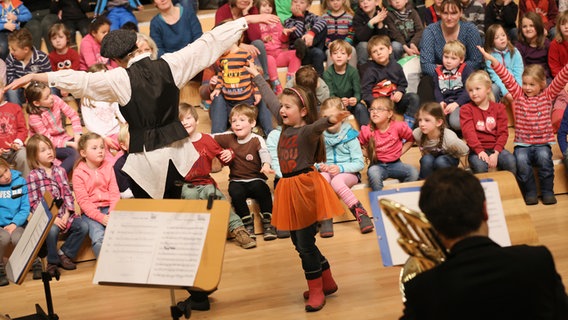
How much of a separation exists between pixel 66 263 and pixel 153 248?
77.5 inches

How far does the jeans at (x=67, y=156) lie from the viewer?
6117mm

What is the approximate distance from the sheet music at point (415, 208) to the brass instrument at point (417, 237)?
0.98 m

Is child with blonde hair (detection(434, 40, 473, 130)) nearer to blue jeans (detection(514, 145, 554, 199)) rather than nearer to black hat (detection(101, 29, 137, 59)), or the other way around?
blue jeans (detection(514, 145, 554, 199))

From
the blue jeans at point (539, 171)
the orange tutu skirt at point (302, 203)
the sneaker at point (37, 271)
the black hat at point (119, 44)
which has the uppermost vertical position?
the black hat at point (119, 44)

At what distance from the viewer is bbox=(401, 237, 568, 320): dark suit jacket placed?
2.23 m

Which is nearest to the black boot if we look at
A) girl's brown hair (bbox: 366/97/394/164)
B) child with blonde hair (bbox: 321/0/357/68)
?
girl's brown hair (bbox: 366/97/394/164)

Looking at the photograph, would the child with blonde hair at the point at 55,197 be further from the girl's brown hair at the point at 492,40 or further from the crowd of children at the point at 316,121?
the girl's brown hair at the point at 492,40

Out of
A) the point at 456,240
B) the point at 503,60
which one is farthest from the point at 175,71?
the point at 503,60

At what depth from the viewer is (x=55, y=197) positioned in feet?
18.1

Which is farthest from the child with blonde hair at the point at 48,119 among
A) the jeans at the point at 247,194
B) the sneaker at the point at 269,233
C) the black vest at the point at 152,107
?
the black vest at the point at 152,107

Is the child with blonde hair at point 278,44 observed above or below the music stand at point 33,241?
below

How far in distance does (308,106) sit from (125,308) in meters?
1.55

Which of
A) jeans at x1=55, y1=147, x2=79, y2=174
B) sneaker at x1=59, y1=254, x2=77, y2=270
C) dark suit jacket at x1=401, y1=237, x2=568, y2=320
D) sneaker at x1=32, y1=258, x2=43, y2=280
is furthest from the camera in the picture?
jeans at x1=55, y1=147, x2=79, y2=174

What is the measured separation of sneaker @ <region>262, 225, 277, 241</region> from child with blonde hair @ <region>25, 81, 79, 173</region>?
5.28ft
